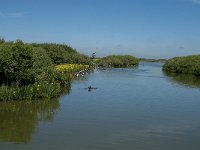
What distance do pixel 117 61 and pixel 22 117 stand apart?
79620 millimetres

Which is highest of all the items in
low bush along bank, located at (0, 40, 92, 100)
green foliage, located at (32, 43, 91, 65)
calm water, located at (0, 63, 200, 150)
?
green foliage, located at (32, 43, 91, 65)

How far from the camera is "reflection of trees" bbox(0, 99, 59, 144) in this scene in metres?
17.5

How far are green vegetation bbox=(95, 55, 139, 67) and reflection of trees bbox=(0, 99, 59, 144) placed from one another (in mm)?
67325

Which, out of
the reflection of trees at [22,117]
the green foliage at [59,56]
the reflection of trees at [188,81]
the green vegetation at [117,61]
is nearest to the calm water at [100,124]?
the reflection of trees at [22,117]

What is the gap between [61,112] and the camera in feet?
77.9

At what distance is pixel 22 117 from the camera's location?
22.0 m

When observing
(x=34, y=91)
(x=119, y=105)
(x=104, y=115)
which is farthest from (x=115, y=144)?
(x=34, y=91)

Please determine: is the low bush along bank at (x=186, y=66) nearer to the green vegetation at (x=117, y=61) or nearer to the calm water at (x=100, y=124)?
the green vegetation at (x=117, y=61)

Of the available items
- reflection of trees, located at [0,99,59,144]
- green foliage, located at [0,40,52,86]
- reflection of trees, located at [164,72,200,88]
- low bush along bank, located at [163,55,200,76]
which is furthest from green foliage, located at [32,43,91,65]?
reflection of trees, located at [0,99,59,144]

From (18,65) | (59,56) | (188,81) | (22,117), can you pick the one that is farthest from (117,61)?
(22,117)

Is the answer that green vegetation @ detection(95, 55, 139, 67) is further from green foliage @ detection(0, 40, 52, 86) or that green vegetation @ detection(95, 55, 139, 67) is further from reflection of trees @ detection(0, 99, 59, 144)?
reflection of trees @ detection(0, 99, 59, 144)

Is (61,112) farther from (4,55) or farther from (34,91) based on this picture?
(4,55)

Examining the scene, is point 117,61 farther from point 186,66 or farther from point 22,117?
point 22,117

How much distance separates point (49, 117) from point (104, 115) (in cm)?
336
